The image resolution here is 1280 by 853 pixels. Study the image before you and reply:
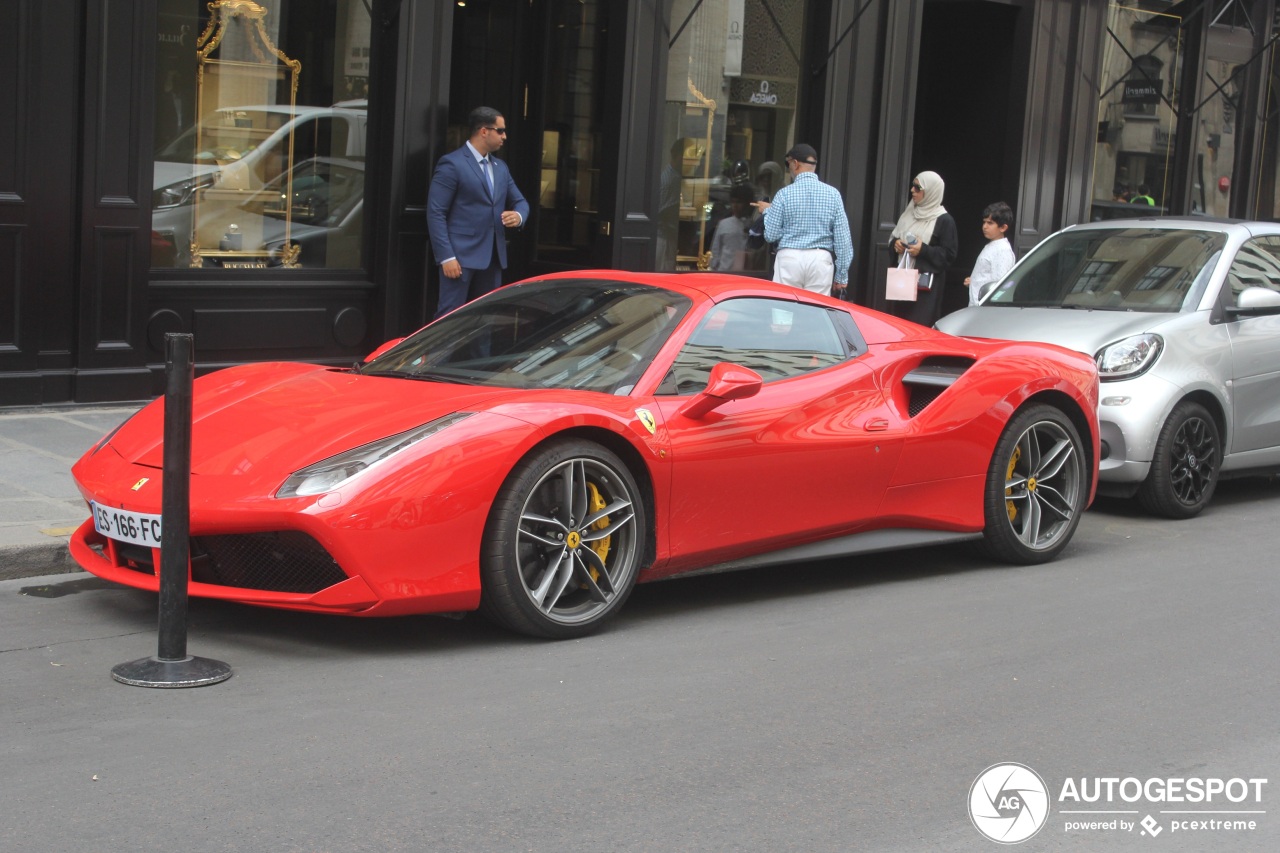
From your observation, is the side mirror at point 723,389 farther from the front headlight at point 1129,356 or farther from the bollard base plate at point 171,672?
the front headlight at point 1129,356

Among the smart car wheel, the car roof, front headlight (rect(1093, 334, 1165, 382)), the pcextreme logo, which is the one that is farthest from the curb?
the car roof

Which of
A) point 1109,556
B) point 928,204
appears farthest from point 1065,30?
point 1109,556

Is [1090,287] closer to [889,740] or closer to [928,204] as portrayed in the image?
[928,204]

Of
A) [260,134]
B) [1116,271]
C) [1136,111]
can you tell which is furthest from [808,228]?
[1136,111]

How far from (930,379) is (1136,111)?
1109cm

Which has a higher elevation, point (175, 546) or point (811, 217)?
point (811, 217)

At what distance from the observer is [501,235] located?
417 inches

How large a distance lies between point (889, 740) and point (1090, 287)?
220 inches

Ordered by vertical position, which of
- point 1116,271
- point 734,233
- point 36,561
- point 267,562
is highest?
point 734,233

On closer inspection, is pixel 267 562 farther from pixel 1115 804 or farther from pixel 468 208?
pixel 468 208

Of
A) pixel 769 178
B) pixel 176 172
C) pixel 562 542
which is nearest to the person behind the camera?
pixel 562 542

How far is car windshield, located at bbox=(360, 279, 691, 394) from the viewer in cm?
573

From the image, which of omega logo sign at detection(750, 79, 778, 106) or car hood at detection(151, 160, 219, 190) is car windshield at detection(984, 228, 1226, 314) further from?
Result: car hood at detection(151, 160, 219, 190)

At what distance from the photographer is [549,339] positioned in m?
5.95
